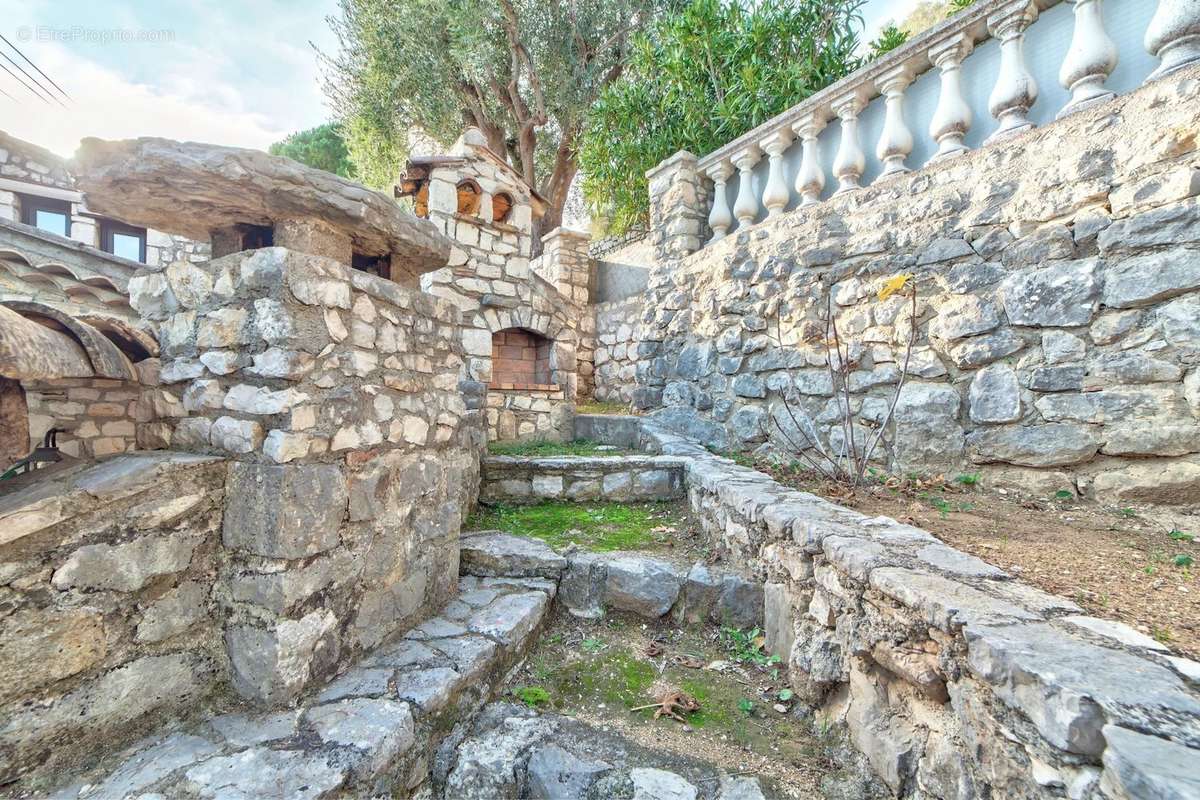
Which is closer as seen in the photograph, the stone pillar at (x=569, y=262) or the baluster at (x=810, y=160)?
the baluster at (x=810, y=160)

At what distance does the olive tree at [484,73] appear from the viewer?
9.41 metres

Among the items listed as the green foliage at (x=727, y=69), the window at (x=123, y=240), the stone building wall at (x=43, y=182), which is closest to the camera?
the green foliage at (x=727, y=69)

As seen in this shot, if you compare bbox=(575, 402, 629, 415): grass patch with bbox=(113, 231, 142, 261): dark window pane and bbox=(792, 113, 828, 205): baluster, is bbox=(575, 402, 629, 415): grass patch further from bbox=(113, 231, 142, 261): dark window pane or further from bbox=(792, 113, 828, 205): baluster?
bbox=(113, 231, 142, 261): dark window pane

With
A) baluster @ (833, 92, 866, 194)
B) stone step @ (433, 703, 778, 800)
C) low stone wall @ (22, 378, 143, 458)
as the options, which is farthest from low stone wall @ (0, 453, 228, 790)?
baluster @ (833, 92, 866, 194)

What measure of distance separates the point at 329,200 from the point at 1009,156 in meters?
3.67

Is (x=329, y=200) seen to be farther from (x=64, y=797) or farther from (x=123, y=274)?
(x=123, y=274)

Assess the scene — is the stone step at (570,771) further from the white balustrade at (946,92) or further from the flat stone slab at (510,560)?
the white balustrade at (946,92)

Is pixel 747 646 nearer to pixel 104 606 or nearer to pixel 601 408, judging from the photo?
pixel 104 606

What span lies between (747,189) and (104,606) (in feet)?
16.2

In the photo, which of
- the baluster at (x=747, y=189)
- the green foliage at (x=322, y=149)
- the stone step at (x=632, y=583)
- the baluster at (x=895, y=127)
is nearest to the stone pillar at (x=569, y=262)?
the baluster at (x=747, y=189)

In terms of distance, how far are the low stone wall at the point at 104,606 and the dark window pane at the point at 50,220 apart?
824 cm

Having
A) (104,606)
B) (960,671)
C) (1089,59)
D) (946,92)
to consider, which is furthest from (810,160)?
(104,606)

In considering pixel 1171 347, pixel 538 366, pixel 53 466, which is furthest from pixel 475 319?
pixel 1171 347

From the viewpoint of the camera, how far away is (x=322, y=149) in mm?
13414
